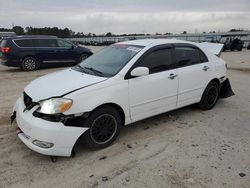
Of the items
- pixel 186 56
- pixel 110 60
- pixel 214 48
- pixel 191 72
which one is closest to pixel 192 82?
pixel 191 72

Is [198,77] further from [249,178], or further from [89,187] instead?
[89,187]

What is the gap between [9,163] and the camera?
3340 millimetres

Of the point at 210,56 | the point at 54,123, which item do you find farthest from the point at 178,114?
the point at 54,123

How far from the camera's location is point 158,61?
4.40m

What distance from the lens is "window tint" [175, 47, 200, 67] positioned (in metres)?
4.75

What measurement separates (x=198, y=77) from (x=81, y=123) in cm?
277

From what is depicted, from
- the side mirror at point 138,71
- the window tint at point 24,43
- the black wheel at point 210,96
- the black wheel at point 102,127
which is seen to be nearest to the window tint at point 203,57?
the black wheel at point 210,96

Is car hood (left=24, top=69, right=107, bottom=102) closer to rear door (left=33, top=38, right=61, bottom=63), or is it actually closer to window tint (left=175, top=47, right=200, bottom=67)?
window tint (left=175, top=47, right=200, bottom=67)

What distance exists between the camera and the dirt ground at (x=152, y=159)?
2.98 metres

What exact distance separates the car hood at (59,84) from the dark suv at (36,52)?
25.7 feet

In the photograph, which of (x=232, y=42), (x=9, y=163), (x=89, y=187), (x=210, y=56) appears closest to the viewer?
(x=89, y=187)

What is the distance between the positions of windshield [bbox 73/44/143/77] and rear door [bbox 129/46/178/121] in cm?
26

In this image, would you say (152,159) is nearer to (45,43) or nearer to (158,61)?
(158,61)

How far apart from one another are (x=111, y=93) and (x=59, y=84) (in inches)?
31.4
